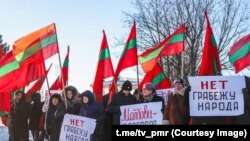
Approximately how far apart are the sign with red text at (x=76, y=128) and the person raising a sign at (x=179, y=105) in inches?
52.1

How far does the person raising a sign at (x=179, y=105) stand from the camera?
328 inches

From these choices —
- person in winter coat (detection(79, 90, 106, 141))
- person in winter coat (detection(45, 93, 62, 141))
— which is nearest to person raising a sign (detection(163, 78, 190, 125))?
person in winter coat (detection(79, 90, 106, 141))

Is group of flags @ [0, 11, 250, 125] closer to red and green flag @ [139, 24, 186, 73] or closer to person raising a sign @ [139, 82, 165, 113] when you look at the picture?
red and green flag @ [139, 24, 186, 73]

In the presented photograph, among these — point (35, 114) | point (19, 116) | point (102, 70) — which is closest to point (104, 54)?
point (102, 70)

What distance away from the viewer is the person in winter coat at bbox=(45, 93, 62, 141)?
9.40 m

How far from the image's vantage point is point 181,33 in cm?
1178

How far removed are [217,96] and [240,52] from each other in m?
2.57

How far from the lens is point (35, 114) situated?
43.7 feet

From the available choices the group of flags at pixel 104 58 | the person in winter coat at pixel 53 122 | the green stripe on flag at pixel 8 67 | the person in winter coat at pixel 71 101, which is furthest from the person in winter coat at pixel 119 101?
the green stripe on flag at pixel 8 67

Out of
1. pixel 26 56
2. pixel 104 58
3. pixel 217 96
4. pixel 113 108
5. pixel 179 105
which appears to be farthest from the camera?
pixel 104 58

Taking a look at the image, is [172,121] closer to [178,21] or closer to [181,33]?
[181,33]

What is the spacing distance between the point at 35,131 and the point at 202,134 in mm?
8660

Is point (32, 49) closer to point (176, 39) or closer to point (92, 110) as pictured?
point (92, 110)

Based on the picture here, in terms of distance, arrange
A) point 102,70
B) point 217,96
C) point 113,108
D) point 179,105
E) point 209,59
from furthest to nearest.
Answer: point 102,70 < point 209,59 < point 113,108 < point 179,105 < point 217,96
